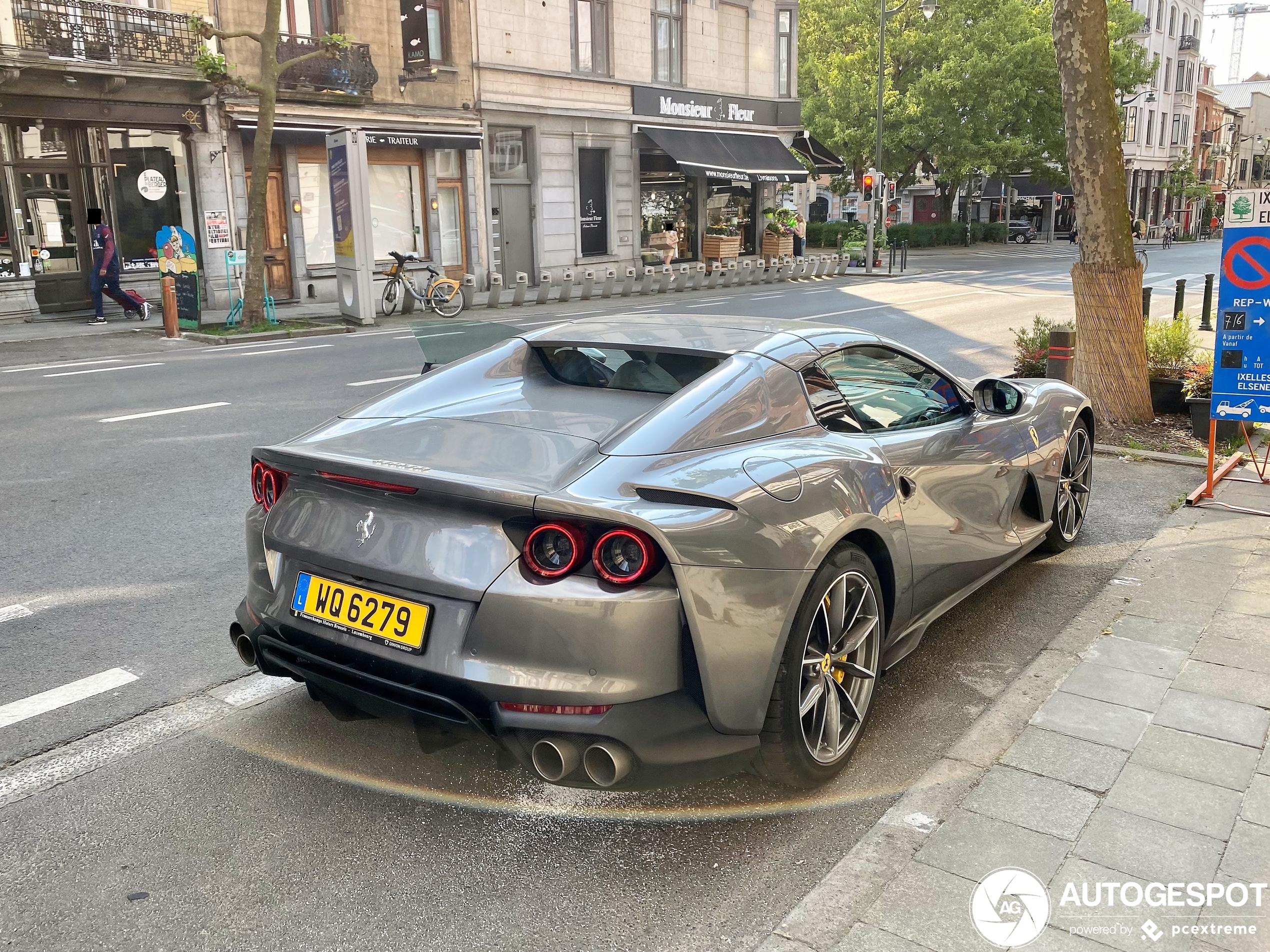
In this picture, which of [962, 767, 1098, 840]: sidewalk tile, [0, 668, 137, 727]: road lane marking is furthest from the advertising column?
[962, 767, 1098, 840]: sidewalk tile

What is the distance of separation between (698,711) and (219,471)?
579cm

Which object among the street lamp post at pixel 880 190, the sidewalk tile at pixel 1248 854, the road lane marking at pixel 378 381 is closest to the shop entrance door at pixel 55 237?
the road lane marking at pixel 378 381

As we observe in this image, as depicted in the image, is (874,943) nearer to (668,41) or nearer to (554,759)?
(554,759)

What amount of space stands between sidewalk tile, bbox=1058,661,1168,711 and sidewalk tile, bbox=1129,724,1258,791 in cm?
22

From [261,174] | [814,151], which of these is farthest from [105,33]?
[814,151]

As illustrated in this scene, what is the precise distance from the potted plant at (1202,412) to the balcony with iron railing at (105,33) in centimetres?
1781

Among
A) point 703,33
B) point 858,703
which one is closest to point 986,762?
point 858,703

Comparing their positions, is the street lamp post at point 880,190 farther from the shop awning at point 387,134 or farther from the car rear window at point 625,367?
the car rear window at point 625,367

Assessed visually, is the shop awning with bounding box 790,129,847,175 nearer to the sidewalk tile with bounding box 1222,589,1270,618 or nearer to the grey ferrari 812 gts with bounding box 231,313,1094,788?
the sidewalk tile with bounding box 1222,589,1270,618

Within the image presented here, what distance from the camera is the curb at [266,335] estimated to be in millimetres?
16781

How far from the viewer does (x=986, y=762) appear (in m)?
3.48

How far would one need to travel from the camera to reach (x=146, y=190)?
20.9 m

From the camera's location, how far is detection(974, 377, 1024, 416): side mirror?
189 inches

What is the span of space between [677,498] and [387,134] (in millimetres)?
22613
